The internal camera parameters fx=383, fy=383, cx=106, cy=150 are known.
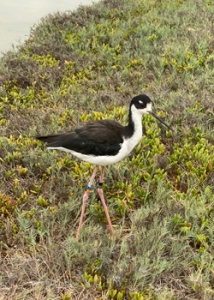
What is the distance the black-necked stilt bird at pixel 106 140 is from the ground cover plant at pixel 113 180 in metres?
0.41

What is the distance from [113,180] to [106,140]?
105 cm

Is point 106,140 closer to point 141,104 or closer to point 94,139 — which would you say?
point 94,139

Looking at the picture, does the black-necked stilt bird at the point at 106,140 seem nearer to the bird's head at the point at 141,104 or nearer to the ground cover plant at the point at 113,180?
the bird's head at the point at 141,104

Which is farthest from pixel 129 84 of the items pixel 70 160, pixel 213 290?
pixel 213 290

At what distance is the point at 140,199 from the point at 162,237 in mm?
731

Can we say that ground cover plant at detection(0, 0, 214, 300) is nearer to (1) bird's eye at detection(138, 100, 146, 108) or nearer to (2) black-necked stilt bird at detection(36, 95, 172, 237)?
(2) black-necked stilt bird at detection(36, 95, 172, 237)

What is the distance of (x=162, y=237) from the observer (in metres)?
4.11

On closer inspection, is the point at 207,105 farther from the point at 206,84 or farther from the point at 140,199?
the point at 140,199

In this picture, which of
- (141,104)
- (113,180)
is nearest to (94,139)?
(141,104)

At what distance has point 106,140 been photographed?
4.14 metres

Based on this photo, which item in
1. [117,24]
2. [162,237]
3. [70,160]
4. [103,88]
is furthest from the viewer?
[117,24]

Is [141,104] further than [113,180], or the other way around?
[113,180]

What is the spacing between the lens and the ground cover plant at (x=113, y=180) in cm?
368

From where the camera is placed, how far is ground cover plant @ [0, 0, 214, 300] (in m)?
3.68
